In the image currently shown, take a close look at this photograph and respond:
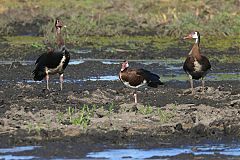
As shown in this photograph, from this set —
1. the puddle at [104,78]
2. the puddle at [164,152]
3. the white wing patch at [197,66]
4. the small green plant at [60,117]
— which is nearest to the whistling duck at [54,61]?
the white wing patch at [197,66]

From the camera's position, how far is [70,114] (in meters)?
14.7

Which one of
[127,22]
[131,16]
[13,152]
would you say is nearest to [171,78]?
[13,152]

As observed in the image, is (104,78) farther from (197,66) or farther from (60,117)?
(60,117)

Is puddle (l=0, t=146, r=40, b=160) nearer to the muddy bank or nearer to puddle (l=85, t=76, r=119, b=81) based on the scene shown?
the muddy bank

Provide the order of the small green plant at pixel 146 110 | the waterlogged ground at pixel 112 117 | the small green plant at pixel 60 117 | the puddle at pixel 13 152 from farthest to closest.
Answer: the small green plant at pixel 146 110 → the small green plant at pixel 60 117 → the waterlogged ground at pixel 112 117 → the puddle at pixel 13 152

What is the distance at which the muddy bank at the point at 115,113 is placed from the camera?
13445 mm

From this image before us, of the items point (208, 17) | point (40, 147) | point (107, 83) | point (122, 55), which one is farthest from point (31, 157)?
point (208, 17)

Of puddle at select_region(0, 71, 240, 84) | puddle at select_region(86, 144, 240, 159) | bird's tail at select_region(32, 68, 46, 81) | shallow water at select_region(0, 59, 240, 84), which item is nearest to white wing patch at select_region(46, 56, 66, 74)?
bird's tail at select_region(32, 68, 46, 81)

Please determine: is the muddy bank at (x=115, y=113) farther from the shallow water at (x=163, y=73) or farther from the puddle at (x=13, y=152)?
the shallow water at (x=163, y=73)

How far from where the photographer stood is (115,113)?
15062 mm

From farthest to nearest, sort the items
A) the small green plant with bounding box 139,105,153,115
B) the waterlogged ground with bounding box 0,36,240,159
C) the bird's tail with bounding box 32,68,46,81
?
the bird's tail with bounding box 32,68,46,81 < the small green plant with bounding box 139,105,153,115 < the waterlogged ground with bounding box 0,36,240,159

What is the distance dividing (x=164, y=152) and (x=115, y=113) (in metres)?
2.78

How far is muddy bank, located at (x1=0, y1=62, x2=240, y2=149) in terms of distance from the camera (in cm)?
1345

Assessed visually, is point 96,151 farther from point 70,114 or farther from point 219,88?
point 219,88
